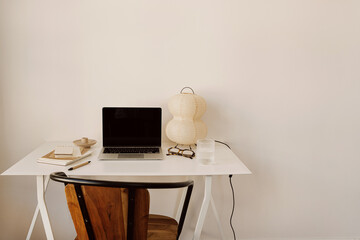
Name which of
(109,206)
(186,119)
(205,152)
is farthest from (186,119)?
(109,206)

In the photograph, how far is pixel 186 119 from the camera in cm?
168

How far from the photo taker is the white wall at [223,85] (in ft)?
5.76

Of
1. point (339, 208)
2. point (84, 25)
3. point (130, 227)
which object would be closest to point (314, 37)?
point (339, 208)

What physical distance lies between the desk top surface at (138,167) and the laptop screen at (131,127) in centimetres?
13

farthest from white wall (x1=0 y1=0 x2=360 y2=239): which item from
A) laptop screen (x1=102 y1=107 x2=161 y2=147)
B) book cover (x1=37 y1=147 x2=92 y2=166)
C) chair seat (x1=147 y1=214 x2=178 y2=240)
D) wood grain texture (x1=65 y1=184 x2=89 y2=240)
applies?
wood grain texture (x1=65 y1=184 x2=89 y2=240)

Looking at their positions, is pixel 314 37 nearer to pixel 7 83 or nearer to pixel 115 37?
pixel 115 37

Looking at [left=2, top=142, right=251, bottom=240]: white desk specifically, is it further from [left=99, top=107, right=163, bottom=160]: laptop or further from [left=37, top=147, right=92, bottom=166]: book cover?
[left=99, top=107, right=163, bottom=160]: laptop

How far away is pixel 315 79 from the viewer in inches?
75.9

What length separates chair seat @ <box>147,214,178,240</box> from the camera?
4.56 ft

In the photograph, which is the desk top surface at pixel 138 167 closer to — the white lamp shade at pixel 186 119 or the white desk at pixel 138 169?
the white desk at pixel 138 169

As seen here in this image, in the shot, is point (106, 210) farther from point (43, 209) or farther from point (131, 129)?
point (131, 129)

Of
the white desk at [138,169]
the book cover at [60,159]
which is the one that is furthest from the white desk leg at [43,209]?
the book cover at [60,159]

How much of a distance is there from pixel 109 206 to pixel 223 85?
1089 mm

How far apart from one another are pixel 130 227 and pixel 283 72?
4.44 ft
